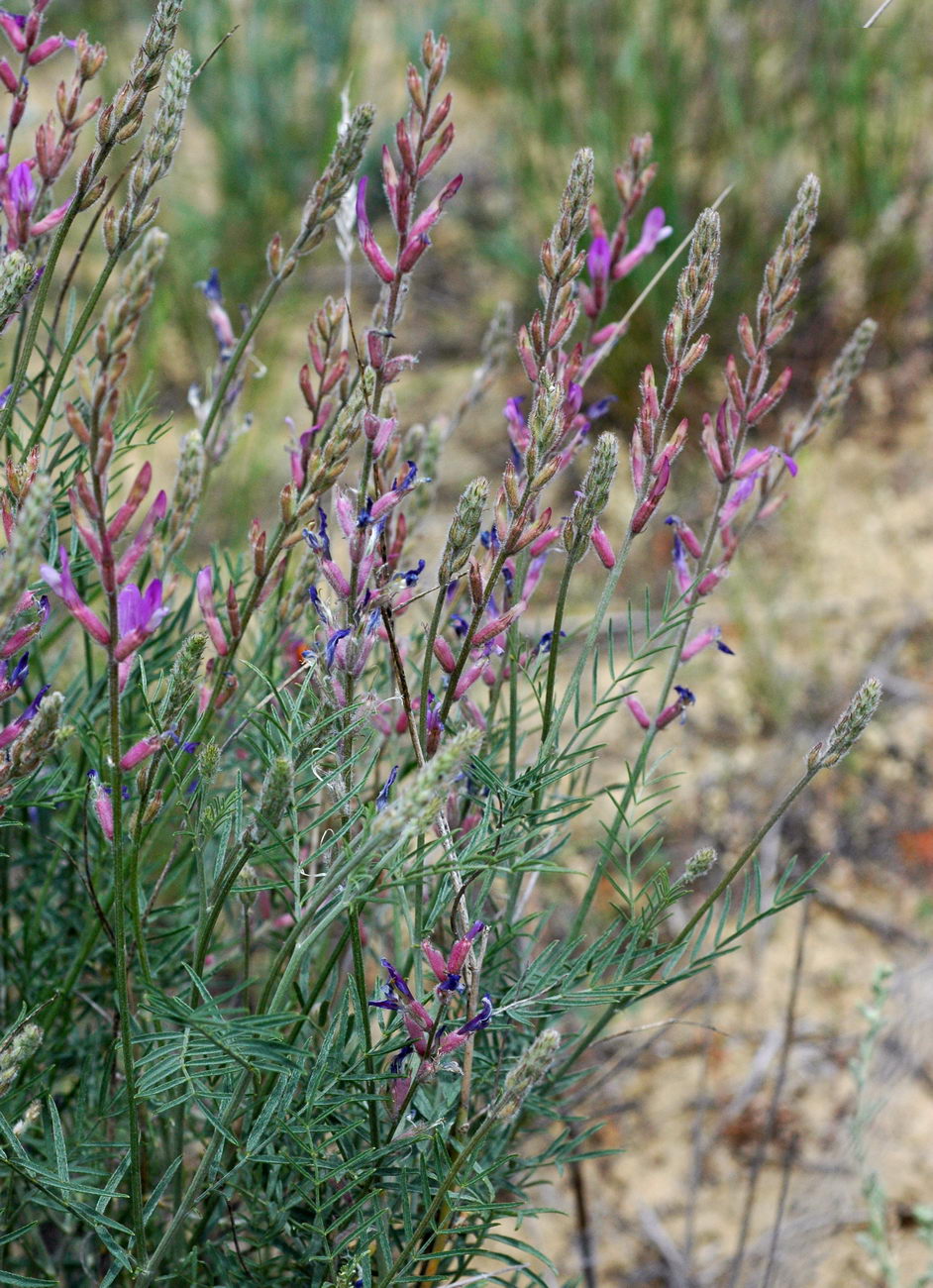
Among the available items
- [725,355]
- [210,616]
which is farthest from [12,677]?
[725,355]

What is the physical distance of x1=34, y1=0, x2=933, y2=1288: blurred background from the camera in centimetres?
236

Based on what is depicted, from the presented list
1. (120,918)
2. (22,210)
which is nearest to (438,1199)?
(120,918)

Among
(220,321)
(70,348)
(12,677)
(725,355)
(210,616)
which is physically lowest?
(12,677)

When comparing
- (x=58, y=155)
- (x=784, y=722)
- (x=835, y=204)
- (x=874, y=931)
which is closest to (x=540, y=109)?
(x=835, y=204)

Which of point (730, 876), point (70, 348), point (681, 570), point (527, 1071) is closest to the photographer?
point (527, 1071)

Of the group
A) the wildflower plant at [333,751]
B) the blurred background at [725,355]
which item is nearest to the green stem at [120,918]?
the wildflower plant at [333,751]

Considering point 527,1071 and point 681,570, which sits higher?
point 681,570

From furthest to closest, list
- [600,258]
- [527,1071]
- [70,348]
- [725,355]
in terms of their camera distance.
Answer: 1. [725,355]
2. [600,258]
3. [70,348]
4. [527,1071]

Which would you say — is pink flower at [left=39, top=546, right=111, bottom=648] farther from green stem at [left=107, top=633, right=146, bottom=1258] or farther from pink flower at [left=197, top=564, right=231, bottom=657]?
pink flower at [left=197, top=564, right=231, bottom=657]

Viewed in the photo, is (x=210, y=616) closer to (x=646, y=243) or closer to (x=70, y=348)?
(x=70, y=348)

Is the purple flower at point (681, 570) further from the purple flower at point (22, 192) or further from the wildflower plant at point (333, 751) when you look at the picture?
the purple flower at point (22, 192)

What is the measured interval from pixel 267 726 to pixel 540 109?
3282 mm

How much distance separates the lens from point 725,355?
3.72 metres

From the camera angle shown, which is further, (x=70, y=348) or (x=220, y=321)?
(x=220, y=321)
